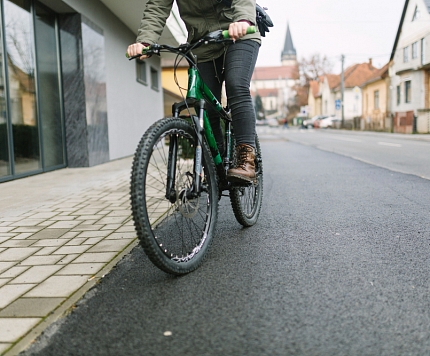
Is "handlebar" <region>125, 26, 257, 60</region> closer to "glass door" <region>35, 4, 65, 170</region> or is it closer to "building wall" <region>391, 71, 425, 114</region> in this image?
"glass door" <region>35, 4, 65, 170</region>

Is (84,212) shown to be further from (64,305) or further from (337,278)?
(337,278)

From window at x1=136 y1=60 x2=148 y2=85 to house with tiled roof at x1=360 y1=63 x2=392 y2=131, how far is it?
25.3 m

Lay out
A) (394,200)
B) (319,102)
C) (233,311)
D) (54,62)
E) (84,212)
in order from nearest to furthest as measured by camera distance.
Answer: (233,311)
(84,212)
(394,200)
(54,62)
(319,102)

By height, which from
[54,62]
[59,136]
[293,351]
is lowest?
[293,351]

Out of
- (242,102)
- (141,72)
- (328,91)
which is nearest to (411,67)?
(141,72)

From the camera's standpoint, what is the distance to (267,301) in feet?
7.75

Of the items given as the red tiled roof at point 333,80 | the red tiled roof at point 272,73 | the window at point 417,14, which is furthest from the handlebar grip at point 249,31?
the red tiled roof at point 272,73

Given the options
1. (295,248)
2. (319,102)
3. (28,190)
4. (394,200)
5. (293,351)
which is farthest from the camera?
(319,102)

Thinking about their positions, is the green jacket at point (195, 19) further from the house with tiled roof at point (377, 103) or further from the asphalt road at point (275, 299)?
the house with tiled roof at point (377, 103)

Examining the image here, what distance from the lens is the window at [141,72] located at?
49.5 ft

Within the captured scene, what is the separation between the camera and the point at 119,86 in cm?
1241

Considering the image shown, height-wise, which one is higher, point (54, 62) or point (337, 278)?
point (54, 62)

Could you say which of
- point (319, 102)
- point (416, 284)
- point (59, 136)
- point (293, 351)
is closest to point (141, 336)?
point (293, 351)

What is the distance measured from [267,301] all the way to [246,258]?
775 millimetres
